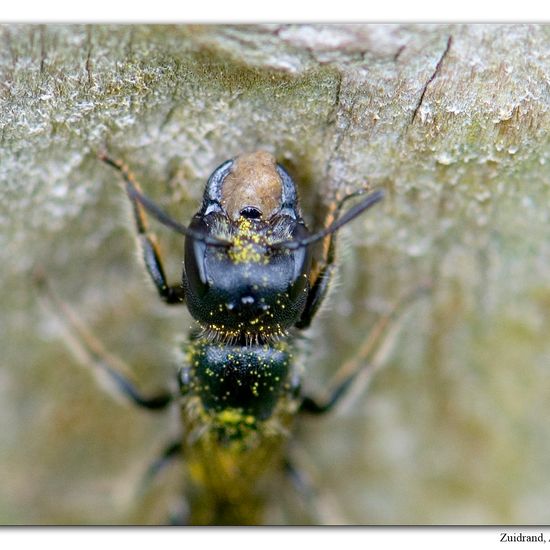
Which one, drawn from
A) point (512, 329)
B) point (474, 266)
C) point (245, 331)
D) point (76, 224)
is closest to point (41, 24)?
point (76, 224)

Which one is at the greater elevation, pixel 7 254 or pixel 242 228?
pixel 242 228

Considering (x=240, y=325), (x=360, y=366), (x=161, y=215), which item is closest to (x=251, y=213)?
(x=161, y=215)

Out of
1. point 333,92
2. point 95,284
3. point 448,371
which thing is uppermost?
point 333,92

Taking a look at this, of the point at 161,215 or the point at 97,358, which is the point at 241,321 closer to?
the point at 161,215

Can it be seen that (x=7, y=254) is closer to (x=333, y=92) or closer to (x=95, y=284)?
(x=95, y=284)

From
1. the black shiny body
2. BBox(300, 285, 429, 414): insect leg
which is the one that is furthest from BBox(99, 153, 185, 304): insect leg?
BBox(300, 285, 429, 414): insect leg

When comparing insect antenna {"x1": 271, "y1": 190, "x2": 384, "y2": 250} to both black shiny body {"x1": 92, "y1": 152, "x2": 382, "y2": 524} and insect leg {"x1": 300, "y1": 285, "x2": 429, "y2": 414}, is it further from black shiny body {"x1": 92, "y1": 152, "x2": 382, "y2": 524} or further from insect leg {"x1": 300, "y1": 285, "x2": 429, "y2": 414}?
insect leg {"x1": 300, "y1": 285, "x2": 429, "y2": 414}

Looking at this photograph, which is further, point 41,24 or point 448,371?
point 448,371
